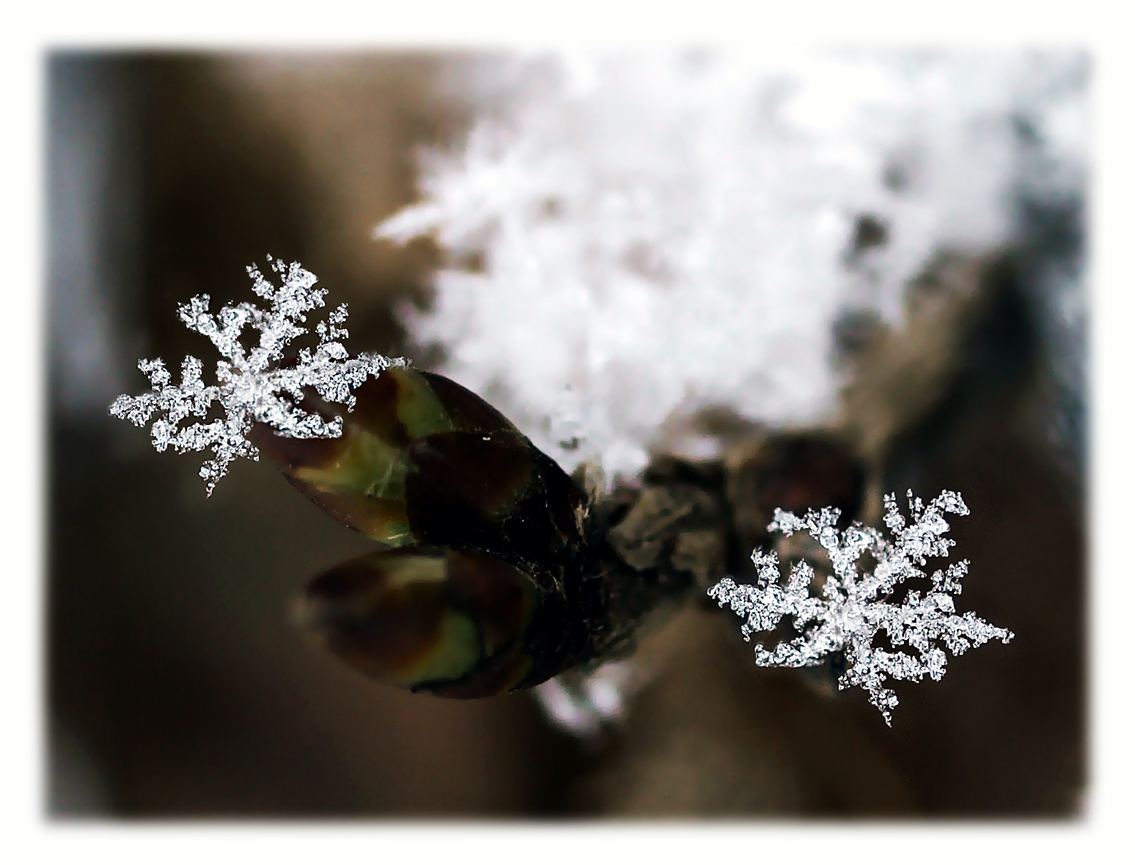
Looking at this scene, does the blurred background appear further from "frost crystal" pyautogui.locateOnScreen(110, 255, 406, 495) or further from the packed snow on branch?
"frost crystal" pyautogui.locateOnScreen(110, 255, 406, 495)

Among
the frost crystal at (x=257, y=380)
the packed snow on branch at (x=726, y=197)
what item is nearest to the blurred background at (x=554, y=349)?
the packed snow on branch at (x=726, y=197)

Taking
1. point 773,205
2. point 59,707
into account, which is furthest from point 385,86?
point 59,707

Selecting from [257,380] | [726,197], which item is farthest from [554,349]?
[257,380]

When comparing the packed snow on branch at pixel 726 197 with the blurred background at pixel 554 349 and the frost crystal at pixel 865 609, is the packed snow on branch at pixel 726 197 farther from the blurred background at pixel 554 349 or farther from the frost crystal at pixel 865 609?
the frost crystal at pixel 865 609

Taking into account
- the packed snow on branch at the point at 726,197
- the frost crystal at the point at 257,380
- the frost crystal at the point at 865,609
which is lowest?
the frost crystal at the point at 865,609

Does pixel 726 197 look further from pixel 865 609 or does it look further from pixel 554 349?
pixel 865 609

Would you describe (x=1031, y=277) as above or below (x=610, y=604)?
above

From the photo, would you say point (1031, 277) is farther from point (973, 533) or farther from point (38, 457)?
point (38, 457)
